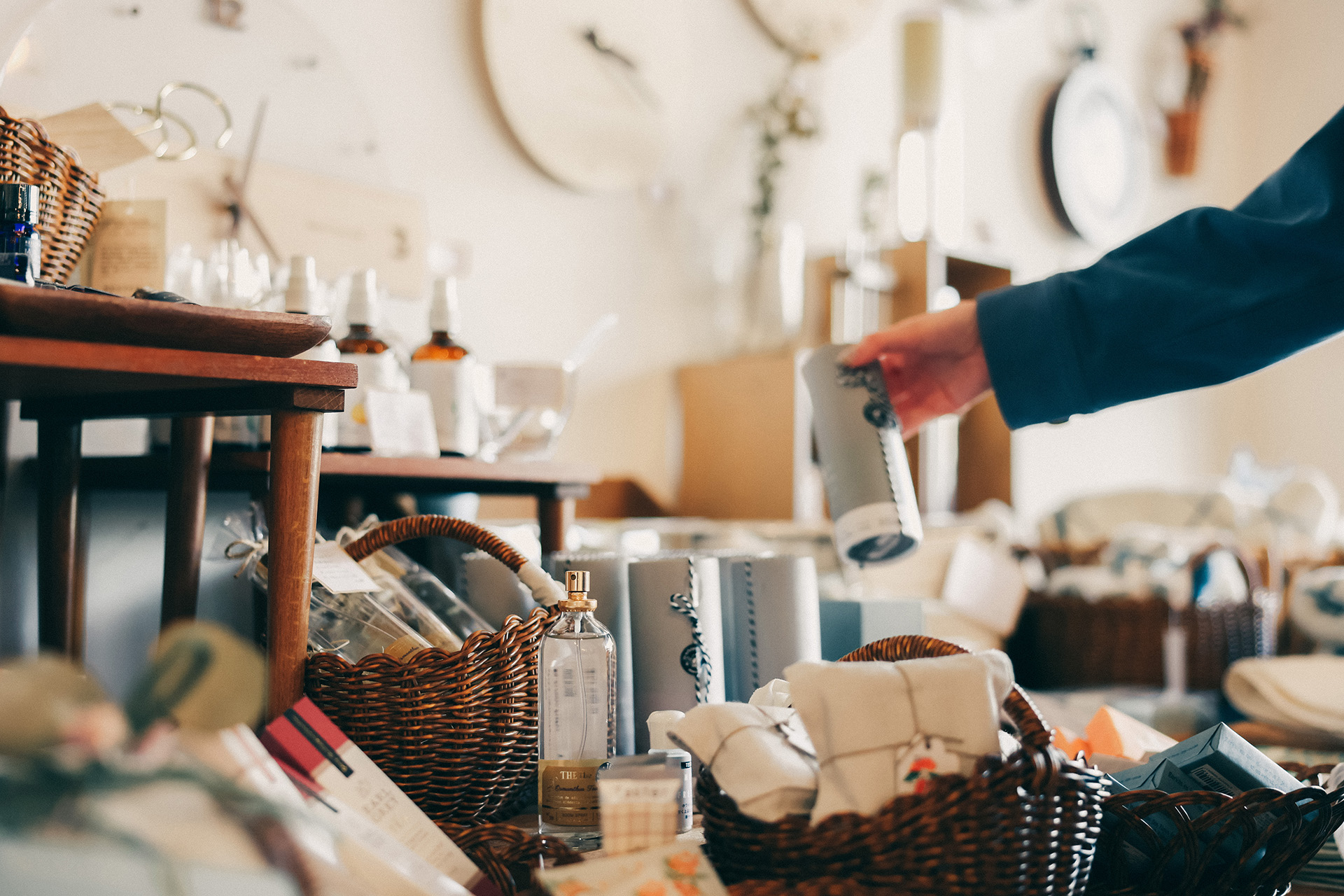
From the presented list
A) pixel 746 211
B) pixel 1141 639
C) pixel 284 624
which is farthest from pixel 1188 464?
pixel 284 624

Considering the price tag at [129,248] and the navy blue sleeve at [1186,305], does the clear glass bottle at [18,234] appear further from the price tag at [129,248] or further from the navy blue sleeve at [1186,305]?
the navy blue sleeve at [1186,305]

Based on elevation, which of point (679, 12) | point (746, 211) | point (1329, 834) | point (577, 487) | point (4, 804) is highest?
point (679, 12)

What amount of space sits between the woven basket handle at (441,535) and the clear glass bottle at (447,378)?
0.72ft

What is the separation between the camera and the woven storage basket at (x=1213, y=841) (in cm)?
71

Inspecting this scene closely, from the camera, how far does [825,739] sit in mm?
644

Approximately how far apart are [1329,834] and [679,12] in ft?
5.85

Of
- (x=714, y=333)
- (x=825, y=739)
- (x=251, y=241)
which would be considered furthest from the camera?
(x=714, y=333)

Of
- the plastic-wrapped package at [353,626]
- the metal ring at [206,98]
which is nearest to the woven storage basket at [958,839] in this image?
the plastic-wrapped package at [353,626]

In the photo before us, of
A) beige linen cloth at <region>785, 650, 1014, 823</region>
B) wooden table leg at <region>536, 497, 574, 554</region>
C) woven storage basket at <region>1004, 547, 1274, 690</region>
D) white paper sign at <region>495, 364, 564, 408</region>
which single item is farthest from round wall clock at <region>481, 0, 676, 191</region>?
beige linen cloth at <region>785, 650, 1014, 823</region>

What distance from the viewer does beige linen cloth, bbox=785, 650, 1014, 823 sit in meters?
0.63

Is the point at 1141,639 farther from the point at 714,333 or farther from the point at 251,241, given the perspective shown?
the point at 251,241

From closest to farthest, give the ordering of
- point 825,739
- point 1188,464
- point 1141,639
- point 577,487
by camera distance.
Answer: point 825,739, point 577,487, point 1141,639, point 1188,464

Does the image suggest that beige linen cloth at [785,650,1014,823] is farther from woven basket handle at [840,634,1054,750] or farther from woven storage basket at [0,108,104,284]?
woven storage basket at [0,108,104,284]

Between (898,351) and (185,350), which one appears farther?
(898,351)
